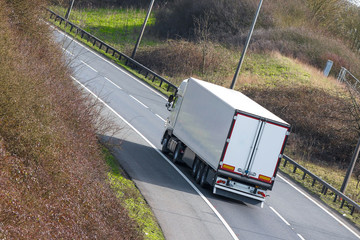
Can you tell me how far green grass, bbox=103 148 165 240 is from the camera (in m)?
13.9

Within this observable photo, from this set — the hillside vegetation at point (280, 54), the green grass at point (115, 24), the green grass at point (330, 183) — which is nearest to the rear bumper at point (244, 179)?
the green grass at point (330, 183)

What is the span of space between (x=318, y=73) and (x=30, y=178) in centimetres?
4007

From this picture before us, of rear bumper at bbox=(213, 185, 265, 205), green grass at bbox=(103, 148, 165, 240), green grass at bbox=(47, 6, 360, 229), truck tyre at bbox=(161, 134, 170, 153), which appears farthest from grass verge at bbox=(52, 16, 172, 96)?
green grass at bbox=(103, 148, 165, 240)

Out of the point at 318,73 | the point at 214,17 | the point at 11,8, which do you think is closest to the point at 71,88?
the point at 11,8

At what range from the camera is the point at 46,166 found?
1116 centimetres

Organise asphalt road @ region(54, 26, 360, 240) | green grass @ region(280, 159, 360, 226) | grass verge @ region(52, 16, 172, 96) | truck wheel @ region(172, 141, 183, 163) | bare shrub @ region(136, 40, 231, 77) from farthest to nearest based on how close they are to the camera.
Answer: bare shrub @ region(136, 40, 231, 77) → grass verge @ region(52, 16, 172, 96) → truck wheel @ region(172, 141, 183, 163) → green grass @ region(280, 159, 360, 226) → asphalt road @ region(54, 26, 360, 240)

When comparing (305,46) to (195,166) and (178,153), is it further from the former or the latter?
(195,166)

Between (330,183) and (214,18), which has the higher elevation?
(214,18)

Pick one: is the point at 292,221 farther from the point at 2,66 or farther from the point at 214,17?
the point at 214,17

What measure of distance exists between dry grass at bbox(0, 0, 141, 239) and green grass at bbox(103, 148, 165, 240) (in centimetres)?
103

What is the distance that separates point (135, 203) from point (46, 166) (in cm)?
486

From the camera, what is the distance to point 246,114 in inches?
714

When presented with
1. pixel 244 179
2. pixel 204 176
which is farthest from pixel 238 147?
pixel 204 176

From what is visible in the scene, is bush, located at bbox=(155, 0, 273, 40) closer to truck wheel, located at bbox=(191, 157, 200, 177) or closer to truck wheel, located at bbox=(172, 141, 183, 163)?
truck wheel, located at bbox=(172, 141, 183, 163)
